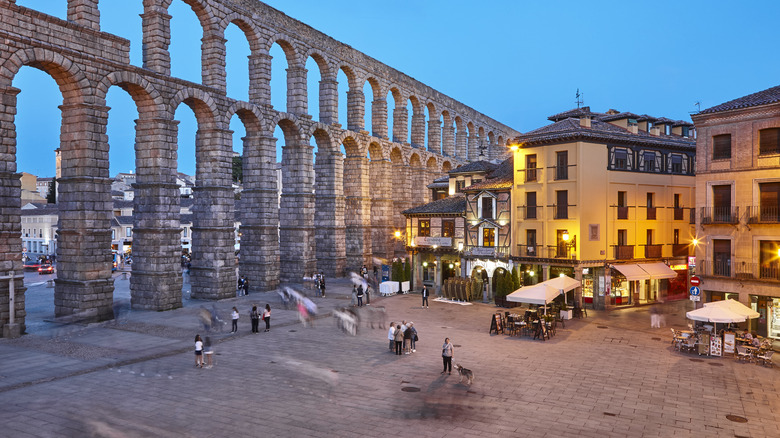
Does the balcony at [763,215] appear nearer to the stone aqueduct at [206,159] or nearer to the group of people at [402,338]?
the group of people at [402,338]

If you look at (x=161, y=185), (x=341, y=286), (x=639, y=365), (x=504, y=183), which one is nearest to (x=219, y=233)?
(x=161, y=185)

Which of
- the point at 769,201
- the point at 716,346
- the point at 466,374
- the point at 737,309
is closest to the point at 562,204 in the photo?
the point at 769,201

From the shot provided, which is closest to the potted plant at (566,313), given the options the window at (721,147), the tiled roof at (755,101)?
the window at (721,147)

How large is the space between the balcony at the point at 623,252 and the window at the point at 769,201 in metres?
10.4

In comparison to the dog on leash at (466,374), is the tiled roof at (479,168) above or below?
above

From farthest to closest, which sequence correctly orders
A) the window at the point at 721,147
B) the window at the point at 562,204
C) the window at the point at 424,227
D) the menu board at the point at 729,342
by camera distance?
the window at the point at 424,227
the window at the point at 562,204
the window at the point at 721,147
the menu board at the point at 729,342

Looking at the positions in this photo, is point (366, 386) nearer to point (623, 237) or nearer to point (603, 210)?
point (603, 210)

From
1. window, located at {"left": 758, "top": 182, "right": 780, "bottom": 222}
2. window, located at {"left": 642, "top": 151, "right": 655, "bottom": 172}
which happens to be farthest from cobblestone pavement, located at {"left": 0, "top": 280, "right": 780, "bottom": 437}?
window, located at {"left": 642, "top": 151, "right": 655, "bottom": 172}

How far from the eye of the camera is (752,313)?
25.3 metres

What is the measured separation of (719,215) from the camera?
100 feet

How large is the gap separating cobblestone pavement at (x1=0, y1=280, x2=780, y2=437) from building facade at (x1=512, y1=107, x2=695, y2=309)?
8413 mm

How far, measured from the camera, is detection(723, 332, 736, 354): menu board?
24.8 meters

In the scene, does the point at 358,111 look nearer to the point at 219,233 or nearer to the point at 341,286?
the point at 341,286

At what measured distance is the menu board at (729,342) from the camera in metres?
24.8
